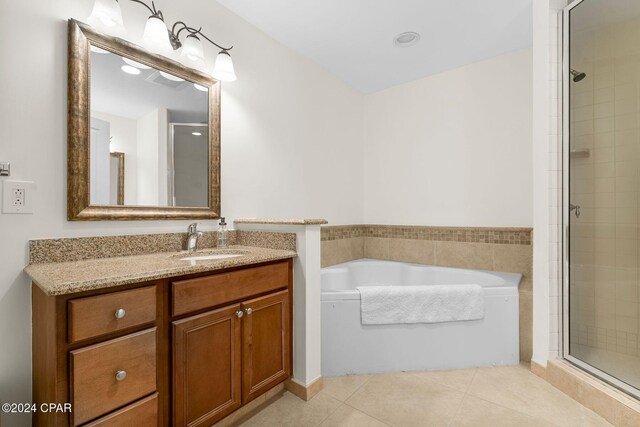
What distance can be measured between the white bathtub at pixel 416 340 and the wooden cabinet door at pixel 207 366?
2.31 feet

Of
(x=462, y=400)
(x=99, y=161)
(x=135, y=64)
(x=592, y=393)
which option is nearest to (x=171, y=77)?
(x=135, y=64)

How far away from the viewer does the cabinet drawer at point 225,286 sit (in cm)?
120

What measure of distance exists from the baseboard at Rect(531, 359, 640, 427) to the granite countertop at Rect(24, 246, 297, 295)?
5.66ft

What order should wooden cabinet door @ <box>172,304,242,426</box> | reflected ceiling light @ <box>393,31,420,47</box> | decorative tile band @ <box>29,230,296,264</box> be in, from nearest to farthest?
wooden cabinet door @ <box>172,304,242,426</box>
decorative tile band @ <box>29,230,296,264</box>
reflected ceiling light @ <box>393,31,420,47</box>

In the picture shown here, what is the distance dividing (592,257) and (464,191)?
1.06 metres

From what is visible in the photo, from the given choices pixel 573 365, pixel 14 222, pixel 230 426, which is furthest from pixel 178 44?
pixel 573 365

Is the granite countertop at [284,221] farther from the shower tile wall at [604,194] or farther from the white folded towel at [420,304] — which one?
the shower tile wall at [604,194]

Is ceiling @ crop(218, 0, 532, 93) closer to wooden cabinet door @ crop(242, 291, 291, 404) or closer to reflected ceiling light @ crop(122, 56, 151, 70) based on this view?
reflected ceiling light @ crop(122, 56, 151, 70)

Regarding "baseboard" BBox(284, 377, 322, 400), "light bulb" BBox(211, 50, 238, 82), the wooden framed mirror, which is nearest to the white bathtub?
"baseboard" BBox(284, 377, 322, 400)

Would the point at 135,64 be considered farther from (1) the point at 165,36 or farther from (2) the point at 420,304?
(2) the point at 420,304

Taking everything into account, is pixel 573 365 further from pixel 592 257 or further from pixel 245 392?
pixel 245 392

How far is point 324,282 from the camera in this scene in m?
2.58

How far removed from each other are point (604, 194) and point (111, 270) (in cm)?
260

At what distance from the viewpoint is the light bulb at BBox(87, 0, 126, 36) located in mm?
1349
